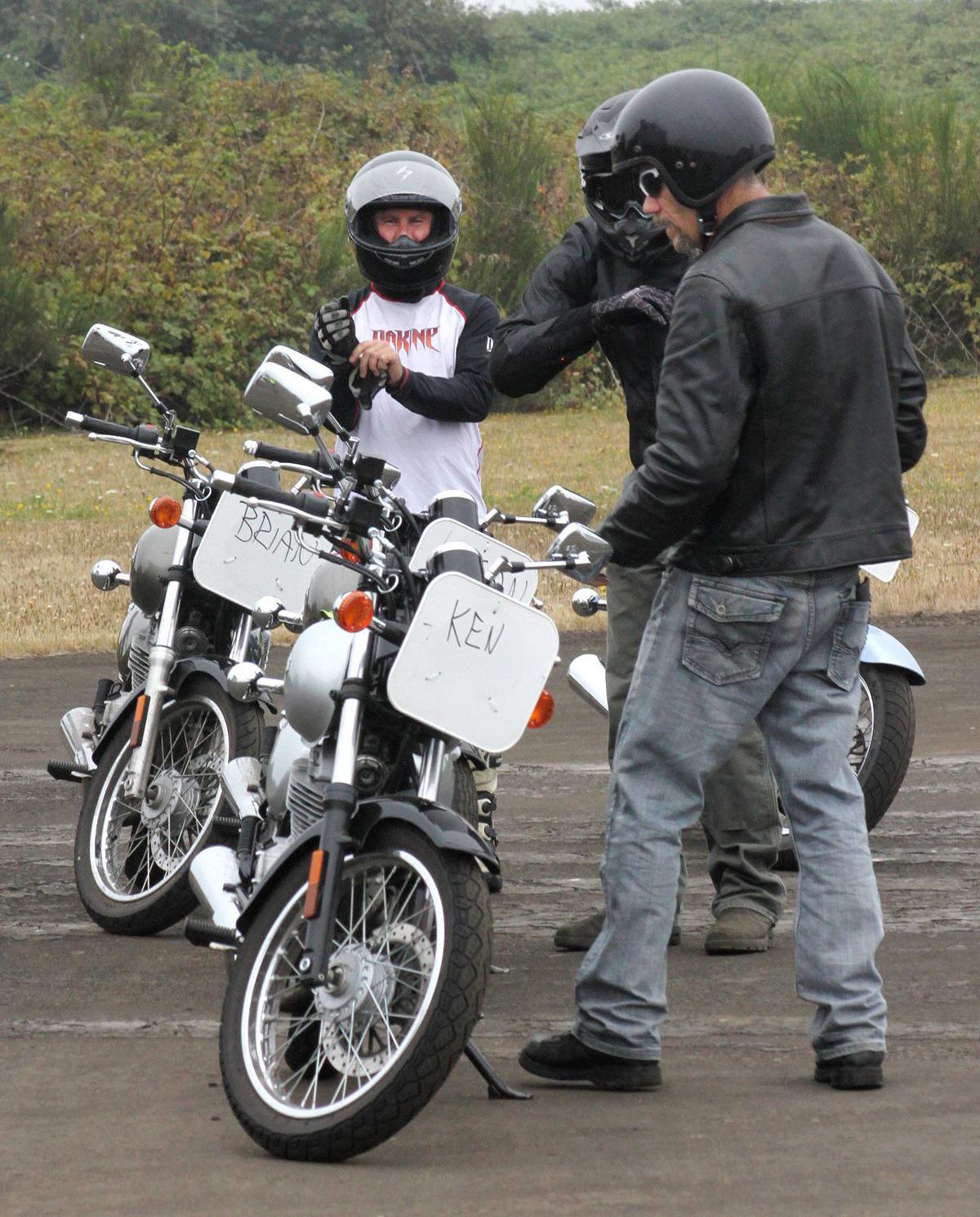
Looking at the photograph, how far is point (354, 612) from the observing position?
4027 millimetres

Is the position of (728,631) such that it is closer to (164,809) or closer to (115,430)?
(115,430)

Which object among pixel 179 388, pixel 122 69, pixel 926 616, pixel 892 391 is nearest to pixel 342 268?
pixel 179 388

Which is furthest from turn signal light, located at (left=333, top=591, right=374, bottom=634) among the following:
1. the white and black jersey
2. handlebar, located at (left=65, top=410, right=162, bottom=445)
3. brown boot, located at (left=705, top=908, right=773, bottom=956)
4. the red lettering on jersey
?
the red lettering on jersey

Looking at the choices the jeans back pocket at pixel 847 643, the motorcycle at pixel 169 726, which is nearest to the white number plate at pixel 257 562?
the motorcycle at pixel 169 726

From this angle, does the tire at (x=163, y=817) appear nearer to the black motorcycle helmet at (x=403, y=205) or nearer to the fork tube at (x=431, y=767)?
the black motorcycle helmet at (x=403, y=205)

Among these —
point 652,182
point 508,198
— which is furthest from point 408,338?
point 508,198

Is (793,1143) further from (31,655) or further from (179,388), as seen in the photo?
(179,388)

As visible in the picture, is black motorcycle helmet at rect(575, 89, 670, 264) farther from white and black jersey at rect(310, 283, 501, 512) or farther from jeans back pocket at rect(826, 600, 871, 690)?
jeans back pocket at rect(826, 600, 871, 690)

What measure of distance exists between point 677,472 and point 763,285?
1.31 feet

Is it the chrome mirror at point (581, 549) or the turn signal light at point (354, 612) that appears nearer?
the turn signal light at point (354, 612)

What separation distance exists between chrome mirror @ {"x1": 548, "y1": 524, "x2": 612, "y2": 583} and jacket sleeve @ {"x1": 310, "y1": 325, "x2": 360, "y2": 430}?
6.25 ft

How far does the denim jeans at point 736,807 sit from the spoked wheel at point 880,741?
903 mm

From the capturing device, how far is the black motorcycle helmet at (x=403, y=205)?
19.7ft

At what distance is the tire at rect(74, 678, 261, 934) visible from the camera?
5840mm
